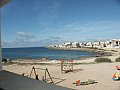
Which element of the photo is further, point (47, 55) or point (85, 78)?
point (47, 55)

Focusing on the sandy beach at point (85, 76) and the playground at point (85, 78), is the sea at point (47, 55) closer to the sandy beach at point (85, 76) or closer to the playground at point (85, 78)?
the sandy beach at point (85, 76)

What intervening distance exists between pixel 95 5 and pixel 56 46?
26.7 m

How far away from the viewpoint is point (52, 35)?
104 ft

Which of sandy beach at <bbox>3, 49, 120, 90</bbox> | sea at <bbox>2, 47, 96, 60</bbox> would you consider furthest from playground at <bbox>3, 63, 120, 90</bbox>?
sea at <bbox>2, 47, 96, 60</bbox>

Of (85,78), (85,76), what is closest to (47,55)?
(85,76)

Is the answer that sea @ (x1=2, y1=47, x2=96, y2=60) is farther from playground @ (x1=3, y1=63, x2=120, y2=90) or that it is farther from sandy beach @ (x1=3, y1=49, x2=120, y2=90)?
playground @ (x1=3, y1=63, x2=120, y2=90)

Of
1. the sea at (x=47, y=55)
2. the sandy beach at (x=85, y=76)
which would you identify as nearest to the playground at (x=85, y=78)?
the sandy beach at (x=85, y=76)

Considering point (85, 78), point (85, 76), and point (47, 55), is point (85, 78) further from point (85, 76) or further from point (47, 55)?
point (47, 55)

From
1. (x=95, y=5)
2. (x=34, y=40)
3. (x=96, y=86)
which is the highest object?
(x=95, y=5)

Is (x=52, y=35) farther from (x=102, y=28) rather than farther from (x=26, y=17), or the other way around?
(x=102, y=28)

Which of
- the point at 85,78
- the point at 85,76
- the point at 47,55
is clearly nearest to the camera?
the point at 85,78

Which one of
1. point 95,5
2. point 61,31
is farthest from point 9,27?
point 95,5

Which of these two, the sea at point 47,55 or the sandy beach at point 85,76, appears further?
the sea at point 47,55

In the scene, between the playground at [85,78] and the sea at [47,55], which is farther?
the sea at [47,55]
